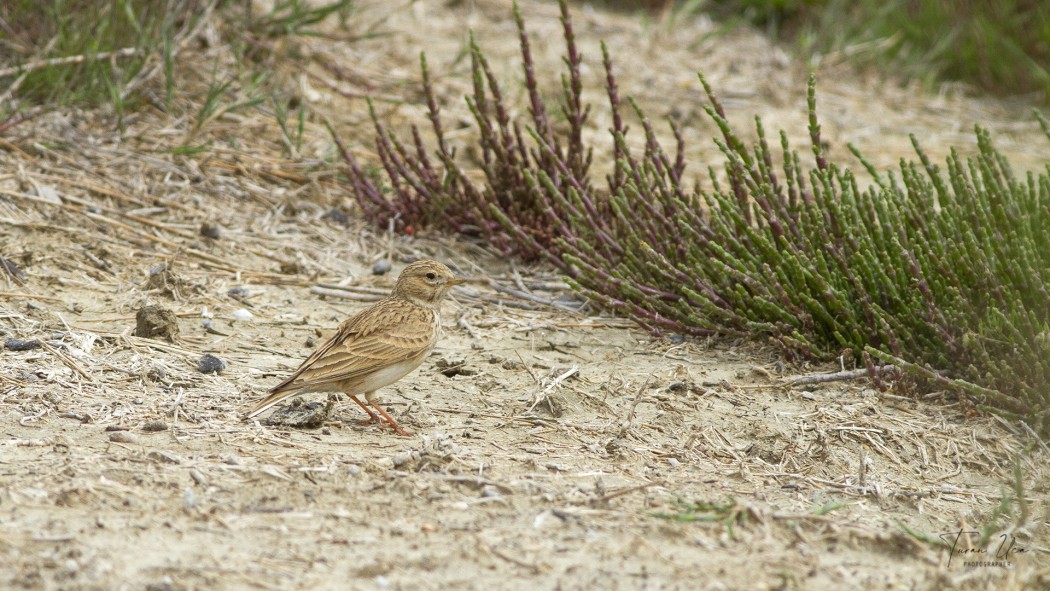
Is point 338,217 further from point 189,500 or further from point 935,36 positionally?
point 935,36

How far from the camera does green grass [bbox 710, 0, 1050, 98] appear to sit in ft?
33.6

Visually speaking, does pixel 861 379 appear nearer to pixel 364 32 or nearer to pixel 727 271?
pixel 727 271

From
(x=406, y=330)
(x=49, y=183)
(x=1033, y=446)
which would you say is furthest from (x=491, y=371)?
(x=49, y=183)

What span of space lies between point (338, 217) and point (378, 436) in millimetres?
2650

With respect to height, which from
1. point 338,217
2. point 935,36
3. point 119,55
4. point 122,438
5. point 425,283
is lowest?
point 122,438

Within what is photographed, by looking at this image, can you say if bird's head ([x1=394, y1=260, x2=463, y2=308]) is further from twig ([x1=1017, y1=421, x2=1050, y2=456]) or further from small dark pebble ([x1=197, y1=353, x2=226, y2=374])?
twig ([x1=1017, y1=421, x2=1050, y2=456])

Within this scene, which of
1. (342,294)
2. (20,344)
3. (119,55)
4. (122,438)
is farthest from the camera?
(119,55)

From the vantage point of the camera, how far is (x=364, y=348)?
15.4 feet

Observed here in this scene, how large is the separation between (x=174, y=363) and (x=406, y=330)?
39.0 inches

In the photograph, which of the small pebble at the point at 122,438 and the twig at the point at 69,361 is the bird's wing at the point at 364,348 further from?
the twig at the point at 69,361

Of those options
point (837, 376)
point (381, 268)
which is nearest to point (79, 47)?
point (381, 268)

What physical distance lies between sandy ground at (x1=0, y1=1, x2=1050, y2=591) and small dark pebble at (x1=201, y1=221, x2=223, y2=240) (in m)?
0.02

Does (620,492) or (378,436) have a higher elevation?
(620,492)

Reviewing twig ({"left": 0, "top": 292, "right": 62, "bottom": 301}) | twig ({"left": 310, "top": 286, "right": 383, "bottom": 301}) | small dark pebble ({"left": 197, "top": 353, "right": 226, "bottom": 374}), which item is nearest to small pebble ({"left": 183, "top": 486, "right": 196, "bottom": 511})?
small dark pebble ({"left": 197, "top": 353, "right": 226, "bottom": 374})
